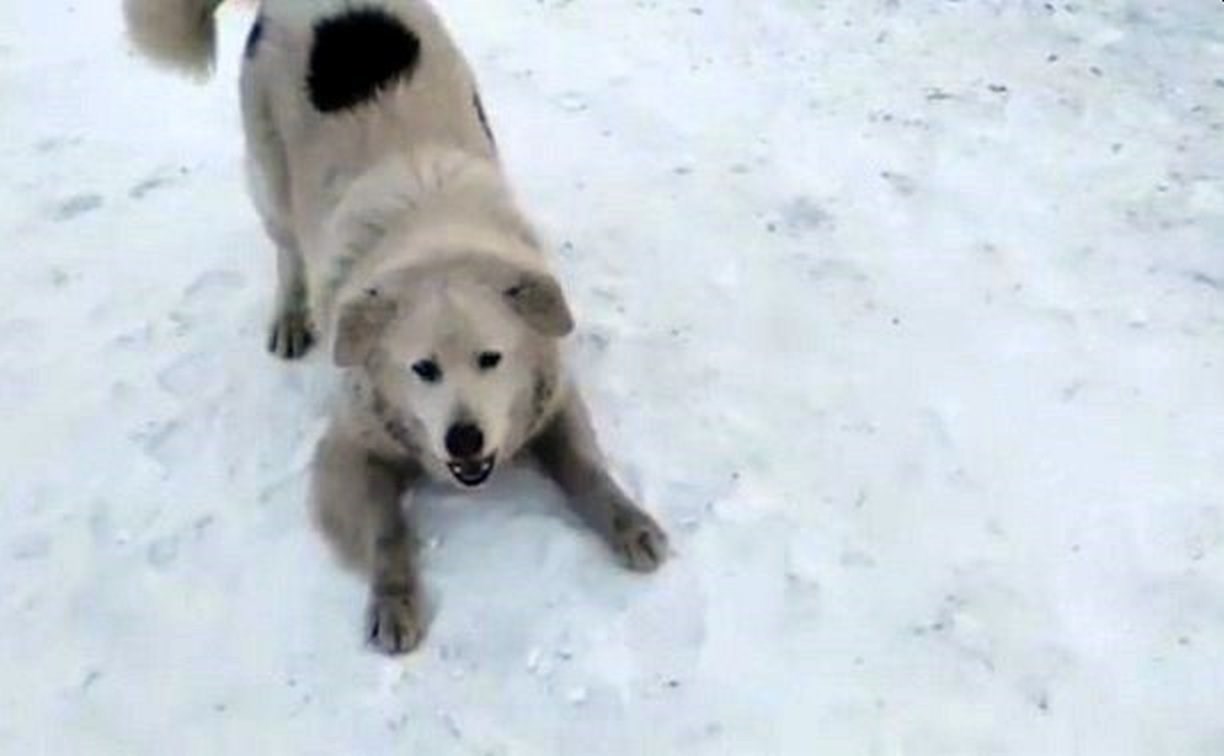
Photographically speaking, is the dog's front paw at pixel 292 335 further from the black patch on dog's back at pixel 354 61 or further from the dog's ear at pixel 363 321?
the dog's ear at pixel 363 321

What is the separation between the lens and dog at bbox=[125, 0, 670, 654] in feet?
12.0

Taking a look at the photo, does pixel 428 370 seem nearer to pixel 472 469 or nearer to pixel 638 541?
pixel 472 469

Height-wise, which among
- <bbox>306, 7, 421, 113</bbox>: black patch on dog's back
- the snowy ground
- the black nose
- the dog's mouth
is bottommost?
the snowy ground

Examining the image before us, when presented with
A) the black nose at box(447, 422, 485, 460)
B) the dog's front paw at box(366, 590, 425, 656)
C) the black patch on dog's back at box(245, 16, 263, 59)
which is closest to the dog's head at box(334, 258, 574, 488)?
the black nose at box(447, 422, 485, 460)

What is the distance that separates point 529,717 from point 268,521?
848 millimetres

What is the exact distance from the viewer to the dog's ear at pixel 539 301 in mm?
3699

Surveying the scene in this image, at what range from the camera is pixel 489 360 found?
12.0ft

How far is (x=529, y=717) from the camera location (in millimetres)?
3475

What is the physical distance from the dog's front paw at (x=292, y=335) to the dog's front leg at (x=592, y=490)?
77 centimetres

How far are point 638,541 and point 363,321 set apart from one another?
0.72 metres

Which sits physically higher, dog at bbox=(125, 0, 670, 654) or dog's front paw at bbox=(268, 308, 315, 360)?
dog at bbox=(125, 0, 670, 654)

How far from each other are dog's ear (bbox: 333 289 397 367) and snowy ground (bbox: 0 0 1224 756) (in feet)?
1.53

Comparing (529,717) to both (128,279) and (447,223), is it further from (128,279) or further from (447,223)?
(128,279)

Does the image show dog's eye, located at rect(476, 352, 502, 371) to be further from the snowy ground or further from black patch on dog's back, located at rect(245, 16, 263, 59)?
black patch on dog's back, located at rect(245, 16, 263, 59)
